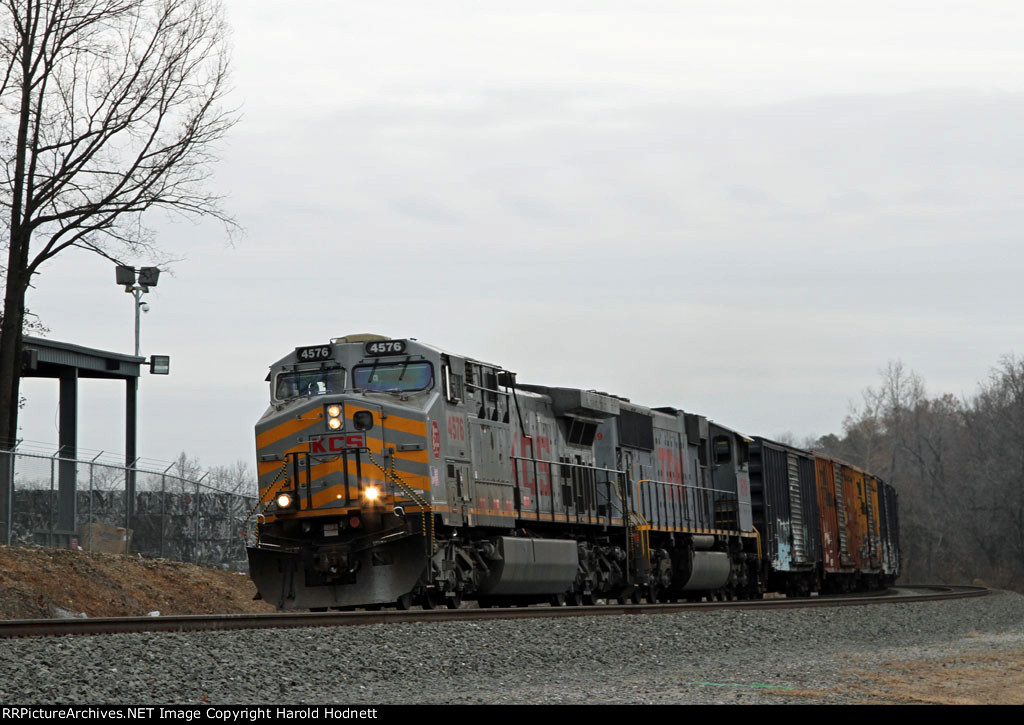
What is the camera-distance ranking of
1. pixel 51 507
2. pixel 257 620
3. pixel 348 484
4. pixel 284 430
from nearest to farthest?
1. pixel 257 620
2. pixel 348 484
3. pixel 284 430
4. pixel 51 507

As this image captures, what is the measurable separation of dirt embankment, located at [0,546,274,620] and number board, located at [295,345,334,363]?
5378mm

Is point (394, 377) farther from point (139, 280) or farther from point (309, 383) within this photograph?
point (139, 280)

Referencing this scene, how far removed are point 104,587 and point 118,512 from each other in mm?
4451

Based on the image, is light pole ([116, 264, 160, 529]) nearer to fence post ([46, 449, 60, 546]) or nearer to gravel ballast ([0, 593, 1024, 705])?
fence post ([46, 449, 60, 546])

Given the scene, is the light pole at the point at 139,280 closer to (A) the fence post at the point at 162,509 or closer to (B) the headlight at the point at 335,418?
(A) the fence post at the point at 162,509

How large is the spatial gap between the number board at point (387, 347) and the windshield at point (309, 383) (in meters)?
0.52

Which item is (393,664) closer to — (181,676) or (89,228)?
(181,676)

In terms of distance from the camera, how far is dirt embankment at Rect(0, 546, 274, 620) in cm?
1884

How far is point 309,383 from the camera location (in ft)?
59.4

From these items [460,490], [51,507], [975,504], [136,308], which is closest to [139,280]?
[136,308]

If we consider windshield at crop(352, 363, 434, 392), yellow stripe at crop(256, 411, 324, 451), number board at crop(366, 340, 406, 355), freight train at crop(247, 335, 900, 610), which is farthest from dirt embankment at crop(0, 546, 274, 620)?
number board at crop(366, 340, 406, 355)

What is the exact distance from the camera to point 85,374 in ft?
94.5

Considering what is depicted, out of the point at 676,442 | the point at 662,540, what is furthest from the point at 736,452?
Answer: the point at 662,540

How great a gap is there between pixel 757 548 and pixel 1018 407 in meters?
52.8
